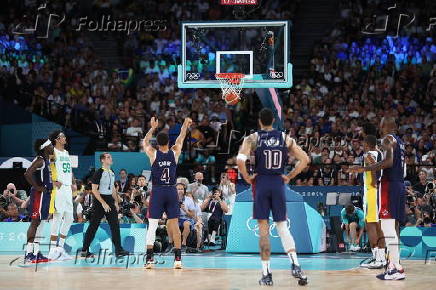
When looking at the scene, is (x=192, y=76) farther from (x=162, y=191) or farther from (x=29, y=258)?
(x=29, y=258)

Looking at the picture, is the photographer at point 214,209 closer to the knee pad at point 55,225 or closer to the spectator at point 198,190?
the spectator at point 198,190

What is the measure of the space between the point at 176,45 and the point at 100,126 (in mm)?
4803

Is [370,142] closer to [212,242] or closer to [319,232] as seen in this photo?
[319,232]

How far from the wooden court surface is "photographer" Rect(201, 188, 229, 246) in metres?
5.50

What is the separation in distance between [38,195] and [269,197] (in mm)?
5249

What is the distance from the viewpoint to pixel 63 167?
14.9 metres

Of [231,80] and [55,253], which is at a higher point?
[231,80]

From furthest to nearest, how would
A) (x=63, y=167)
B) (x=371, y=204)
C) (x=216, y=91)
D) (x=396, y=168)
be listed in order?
(x=216, y=91) < (x=63, y=167) < (x=371, y=204) < (x=396, y=168)

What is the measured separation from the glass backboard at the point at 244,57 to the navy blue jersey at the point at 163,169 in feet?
11.5

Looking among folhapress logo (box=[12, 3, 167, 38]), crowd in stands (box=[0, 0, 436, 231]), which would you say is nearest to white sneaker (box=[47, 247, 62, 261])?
crowd in stands (box=[0, 0, 436, 231])

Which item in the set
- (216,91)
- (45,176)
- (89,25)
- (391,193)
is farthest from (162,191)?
(89,25)

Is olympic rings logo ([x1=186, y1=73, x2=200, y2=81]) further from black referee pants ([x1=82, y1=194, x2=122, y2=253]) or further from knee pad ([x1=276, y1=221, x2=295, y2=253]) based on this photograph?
knee pad ([x1=276, y1=221, x2=295, y2=253])

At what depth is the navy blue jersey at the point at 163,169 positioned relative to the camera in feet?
45.2

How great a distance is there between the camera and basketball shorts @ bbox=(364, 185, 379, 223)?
44.2 feet
